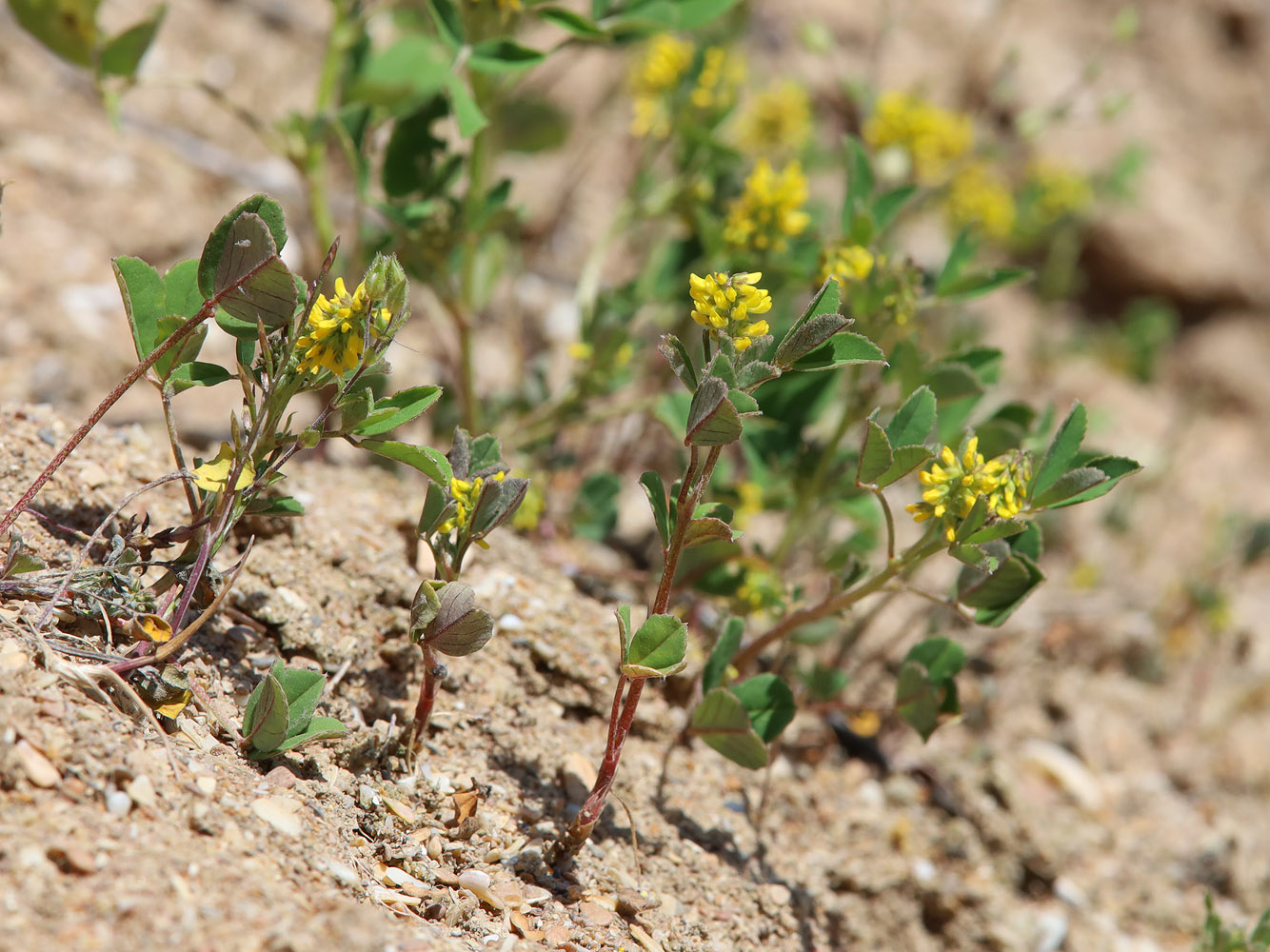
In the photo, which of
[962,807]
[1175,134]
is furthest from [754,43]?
[962,807]

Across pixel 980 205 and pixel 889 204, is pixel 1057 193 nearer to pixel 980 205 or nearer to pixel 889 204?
pixel 980 205

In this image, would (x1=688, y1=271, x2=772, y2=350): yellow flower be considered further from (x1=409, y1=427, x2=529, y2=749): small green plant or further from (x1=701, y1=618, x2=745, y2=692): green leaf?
(x1=701, y1=618, x2=745, y2=692): green leaf

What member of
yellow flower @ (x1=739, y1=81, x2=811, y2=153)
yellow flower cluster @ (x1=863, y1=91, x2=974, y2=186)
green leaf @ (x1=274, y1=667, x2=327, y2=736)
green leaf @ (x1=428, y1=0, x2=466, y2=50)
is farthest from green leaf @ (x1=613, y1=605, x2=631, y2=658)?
yellow flower @ (x1=739, y1=81, x2=811, y2=153)

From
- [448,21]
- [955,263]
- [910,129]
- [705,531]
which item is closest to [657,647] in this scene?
[705,531]

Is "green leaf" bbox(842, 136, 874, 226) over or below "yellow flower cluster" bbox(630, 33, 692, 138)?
below

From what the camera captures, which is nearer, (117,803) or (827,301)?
(117,803)

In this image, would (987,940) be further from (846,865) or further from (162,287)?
(162,287)
